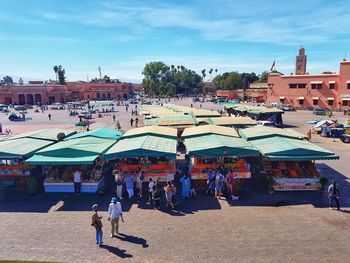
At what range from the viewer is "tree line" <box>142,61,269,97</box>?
116669 mm

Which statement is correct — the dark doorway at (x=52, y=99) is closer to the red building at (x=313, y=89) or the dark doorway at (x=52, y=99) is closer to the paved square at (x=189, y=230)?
the red building at (x=313, y=89)

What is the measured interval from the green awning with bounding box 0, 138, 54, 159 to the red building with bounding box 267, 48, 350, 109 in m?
57.7

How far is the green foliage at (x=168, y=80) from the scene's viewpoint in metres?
126

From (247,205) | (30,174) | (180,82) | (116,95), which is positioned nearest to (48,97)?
(116,95)

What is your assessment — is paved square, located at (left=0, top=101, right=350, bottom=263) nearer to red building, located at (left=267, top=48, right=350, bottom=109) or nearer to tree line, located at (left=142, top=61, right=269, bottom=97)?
red building, located at (left=267, top=48, right=350, bottom=109)

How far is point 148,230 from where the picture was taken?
10195 millimetres

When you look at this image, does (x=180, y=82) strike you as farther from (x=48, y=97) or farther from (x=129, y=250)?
(x=129, y=250)

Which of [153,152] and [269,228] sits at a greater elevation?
[153,152]

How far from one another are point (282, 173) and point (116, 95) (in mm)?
104724

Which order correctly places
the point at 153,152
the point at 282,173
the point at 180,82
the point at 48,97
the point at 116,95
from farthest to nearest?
1. the point at 180,82
2. the point at 116,95
3. the point at 48,97
4. the point at 282,173
5. the point at 153,152

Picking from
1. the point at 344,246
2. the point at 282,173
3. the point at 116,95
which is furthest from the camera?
the point at 116,95

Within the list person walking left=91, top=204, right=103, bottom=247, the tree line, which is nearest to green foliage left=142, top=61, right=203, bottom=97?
the tree line

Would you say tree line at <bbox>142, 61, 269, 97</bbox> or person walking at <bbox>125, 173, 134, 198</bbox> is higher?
tree line at <bbox>142, 61, 269, 97</bbox>

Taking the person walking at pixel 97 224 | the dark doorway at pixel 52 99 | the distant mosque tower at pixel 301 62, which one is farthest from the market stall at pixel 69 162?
the distant mosque tower at pixel 301 62
